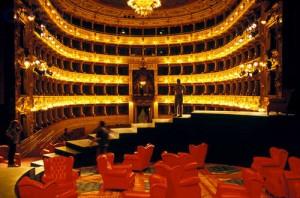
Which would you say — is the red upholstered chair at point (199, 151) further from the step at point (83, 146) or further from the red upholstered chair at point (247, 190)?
the red upholstered chair at point (247, 190)

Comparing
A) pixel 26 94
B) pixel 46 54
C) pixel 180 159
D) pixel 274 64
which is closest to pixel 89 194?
pixel 180 159

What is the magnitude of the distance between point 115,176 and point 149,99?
2779 cm

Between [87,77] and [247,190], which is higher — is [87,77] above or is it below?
above

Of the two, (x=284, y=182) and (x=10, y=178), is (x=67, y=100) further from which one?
(x=284, y=182)

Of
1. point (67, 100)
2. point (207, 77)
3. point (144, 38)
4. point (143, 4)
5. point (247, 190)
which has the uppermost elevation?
point (144, 38)

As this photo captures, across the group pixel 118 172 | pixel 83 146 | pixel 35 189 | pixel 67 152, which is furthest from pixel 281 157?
pixel 67 152

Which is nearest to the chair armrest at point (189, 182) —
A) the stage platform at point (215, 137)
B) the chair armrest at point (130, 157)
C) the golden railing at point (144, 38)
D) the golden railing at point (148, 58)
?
the chair armrest at point (130, 157)

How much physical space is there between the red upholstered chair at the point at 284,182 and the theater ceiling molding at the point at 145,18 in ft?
78.6

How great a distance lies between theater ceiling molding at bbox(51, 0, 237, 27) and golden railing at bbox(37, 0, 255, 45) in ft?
5.72

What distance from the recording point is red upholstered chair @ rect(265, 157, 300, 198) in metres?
8.65

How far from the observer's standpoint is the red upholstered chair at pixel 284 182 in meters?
8.65

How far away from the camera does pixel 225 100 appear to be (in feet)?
100

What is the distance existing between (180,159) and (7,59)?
994cm

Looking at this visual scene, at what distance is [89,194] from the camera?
1114 centimetres
